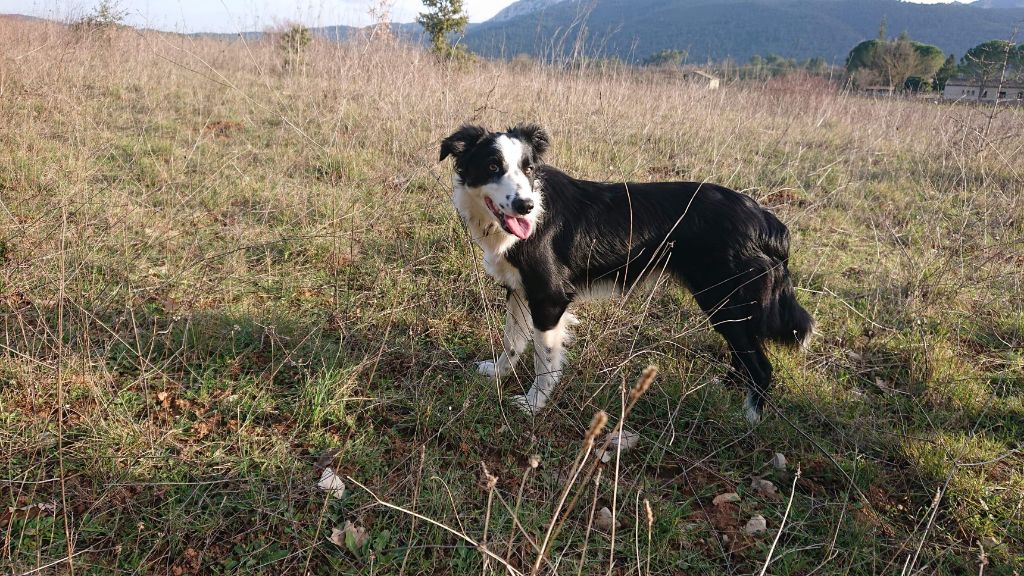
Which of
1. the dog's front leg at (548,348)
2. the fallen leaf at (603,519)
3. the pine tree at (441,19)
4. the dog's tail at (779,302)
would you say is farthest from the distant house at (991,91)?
the pine tree at (441,19)

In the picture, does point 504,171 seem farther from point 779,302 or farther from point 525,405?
point 779,302

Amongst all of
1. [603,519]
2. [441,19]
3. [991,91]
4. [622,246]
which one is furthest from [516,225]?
[441,19]

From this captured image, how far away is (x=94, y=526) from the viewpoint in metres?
1.76

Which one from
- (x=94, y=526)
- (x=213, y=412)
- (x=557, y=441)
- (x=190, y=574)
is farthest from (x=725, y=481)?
(x=94, y=526)

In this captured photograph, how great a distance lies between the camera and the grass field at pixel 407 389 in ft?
6.14

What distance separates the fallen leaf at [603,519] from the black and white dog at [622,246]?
2.01ft

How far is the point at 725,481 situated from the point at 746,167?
15.2 ft

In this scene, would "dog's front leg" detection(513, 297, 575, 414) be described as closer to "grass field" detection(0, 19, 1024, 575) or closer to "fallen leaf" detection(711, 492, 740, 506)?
"grass field" detection(0, 19, 1024, 575)

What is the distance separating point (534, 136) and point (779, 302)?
155cm

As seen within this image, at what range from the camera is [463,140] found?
110 inches

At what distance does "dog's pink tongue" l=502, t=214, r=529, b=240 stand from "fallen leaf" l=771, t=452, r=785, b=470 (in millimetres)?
1523

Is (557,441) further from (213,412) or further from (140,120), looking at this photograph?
(140,120)

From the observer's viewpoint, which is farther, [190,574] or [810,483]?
[810,483]

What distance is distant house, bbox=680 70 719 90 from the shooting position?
6965 millimetres
